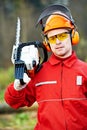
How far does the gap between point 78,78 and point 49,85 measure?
259mm

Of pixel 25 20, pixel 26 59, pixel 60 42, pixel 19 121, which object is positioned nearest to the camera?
pixel 26 59

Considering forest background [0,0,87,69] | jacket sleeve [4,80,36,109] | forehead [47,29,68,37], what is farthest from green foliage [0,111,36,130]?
forest background [0,0,87,69]

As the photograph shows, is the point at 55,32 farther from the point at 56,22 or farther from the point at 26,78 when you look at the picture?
the point at 26,78

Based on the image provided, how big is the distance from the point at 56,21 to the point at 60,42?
0.18 meters

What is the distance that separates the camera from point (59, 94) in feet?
16.8

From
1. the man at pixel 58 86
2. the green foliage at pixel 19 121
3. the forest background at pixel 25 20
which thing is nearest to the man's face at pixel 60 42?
the man at pixel 58 86

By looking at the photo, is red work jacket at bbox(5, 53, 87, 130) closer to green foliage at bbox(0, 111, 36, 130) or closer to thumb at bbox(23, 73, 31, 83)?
thumb at bbox(23, 73, 31, 83)

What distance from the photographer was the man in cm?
508

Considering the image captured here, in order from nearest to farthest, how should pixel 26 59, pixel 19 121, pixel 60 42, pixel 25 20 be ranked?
pixel 26 59, pixel 60 42, pixel 19 121, pixel 25 20

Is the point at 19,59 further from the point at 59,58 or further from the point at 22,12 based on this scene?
the point at 22,12

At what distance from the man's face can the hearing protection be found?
5cm

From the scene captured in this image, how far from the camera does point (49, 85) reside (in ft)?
17.0

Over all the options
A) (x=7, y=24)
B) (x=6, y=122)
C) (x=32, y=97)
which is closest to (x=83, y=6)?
(x=7, y=24)

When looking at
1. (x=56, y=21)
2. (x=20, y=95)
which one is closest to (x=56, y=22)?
(x=56, y=21)
